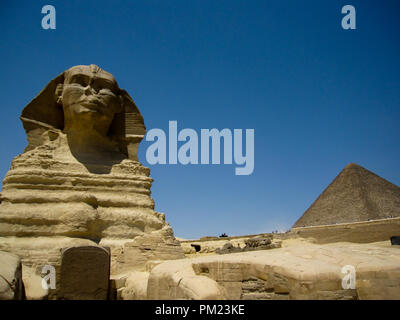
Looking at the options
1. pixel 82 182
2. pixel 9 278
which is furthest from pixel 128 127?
pixel 9 278

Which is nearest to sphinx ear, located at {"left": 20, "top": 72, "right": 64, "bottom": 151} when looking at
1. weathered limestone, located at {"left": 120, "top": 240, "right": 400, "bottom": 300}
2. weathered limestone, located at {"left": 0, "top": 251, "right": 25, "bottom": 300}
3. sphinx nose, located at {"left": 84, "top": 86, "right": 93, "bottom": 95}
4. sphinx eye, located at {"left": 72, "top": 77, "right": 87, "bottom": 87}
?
sphinx eye, located at {"left": 72, "top": 77, "right": 87, "bottom": 87}

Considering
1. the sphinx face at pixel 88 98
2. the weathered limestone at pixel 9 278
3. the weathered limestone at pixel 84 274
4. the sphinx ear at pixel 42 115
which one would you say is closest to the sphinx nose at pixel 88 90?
the sphinx face at pixel 88 98

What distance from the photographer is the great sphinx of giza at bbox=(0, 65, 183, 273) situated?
270 inches

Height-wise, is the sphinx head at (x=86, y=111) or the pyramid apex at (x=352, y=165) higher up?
the pyramid apex at (x=352, y=165)

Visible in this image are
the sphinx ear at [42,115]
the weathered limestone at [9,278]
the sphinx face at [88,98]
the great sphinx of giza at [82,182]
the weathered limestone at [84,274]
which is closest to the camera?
the weathered limestone at [9,278]

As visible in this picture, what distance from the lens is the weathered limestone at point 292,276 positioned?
3.27m

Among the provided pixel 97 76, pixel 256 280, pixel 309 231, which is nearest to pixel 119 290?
pixel 256 280

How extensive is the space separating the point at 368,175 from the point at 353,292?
1270 inches

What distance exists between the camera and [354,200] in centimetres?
3089

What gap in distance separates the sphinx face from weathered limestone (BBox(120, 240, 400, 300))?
17.6ft

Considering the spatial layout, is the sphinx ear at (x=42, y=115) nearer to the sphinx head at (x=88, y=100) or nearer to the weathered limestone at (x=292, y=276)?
the sphinx head at (x=88, y=100)

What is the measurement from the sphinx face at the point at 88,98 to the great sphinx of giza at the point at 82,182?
0.07 feet

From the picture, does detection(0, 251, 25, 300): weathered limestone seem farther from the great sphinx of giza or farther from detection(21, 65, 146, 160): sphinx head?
detection(21, 65, 146, 160): sphinx head
